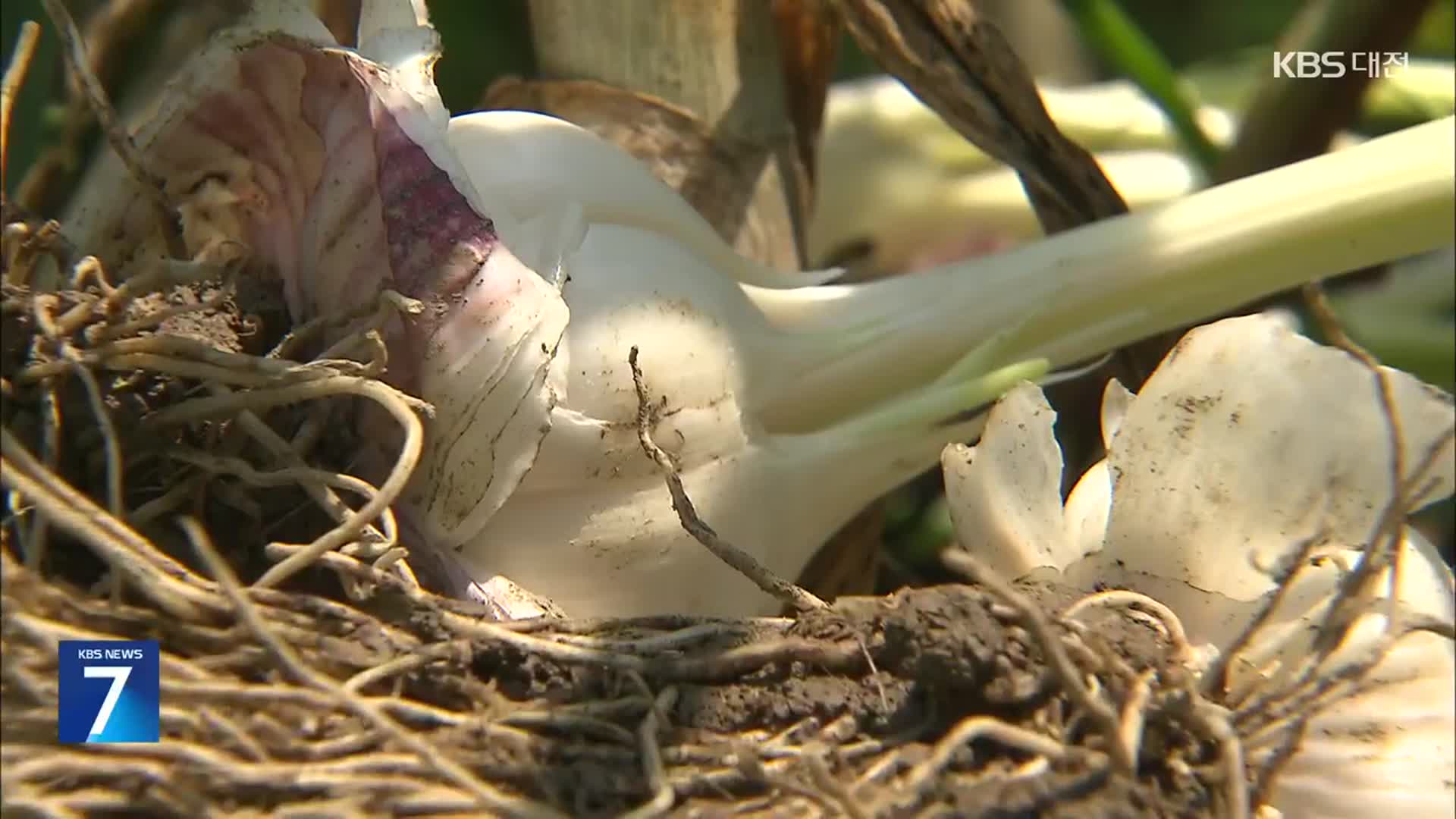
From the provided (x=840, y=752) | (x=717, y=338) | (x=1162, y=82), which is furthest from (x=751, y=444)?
(x=1162, y=82)

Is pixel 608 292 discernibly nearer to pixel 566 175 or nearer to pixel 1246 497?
pixel 566 175

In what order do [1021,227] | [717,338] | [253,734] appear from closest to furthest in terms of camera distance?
1. [253,734]
2. [717,338]
3. [1021,227]

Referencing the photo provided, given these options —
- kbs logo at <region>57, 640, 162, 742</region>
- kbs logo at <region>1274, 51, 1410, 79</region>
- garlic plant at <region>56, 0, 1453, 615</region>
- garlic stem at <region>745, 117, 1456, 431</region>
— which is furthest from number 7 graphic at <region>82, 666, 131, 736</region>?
kbs logo at <region>1274, 51, 1410, 79</region>

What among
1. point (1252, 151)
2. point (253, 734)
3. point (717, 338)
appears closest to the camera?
point (253, 734)

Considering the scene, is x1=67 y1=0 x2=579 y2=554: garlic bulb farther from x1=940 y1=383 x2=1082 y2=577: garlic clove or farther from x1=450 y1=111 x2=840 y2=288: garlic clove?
x1=940 y1=383 x2=1082 y2=577: garlic clove

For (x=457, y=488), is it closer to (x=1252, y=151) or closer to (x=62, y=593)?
(x=62, y=593)

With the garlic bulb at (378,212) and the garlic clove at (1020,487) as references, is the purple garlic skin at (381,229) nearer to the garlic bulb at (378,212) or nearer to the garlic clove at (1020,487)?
the garlic bulb at (378,212)

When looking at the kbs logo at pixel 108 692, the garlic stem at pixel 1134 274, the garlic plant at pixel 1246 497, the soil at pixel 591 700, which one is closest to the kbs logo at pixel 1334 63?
the garlic stem at pixel 1134 274
